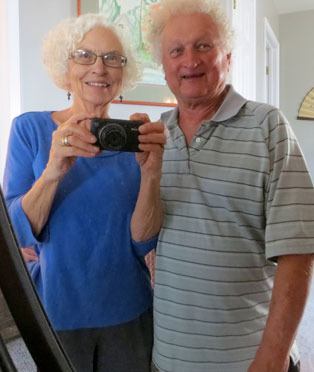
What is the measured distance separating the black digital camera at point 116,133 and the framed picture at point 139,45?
0.22 metres

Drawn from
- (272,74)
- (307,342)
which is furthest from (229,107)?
(272,74)

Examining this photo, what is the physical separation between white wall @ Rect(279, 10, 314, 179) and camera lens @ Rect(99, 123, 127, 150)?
325cm

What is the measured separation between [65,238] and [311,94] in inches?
132

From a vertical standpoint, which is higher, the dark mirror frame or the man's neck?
the man's neck

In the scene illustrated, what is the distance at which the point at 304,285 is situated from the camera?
596 millimetres

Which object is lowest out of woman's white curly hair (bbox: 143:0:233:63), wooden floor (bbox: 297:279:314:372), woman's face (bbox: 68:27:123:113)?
wooden floor (bbox: 297:279:314:372)

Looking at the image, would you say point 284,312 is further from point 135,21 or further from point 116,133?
Result: point 135,21

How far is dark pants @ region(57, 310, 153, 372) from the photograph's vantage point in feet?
2.15

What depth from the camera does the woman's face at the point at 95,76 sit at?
25.0 inches

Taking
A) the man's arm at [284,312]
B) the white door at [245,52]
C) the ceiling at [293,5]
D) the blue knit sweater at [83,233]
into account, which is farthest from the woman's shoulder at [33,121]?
the ceiling at [293,5]

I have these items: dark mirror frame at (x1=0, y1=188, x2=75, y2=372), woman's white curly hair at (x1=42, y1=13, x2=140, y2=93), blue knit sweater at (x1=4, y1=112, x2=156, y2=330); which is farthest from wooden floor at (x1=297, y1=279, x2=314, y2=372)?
dark mirror frame at (x1=0, y1=188, x2=75, y2=372)

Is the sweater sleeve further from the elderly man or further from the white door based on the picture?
the white door

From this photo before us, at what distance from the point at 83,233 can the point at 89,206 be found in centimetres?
4

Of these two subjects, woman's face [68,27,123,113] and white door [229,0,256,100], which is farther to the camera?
white door [229,0,256,100]
